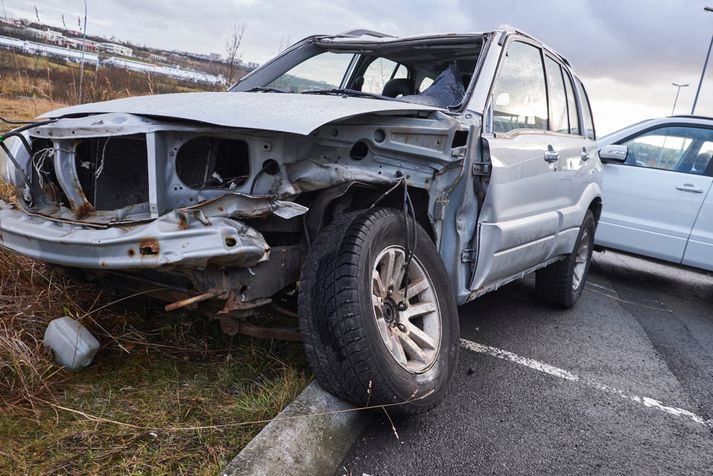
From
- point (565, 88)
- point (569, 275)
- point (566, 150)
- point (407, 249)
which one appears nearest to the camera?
point (407, 249)

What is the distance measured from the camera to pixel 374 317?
2.40 m

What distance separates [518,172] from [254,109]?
5.62 feet

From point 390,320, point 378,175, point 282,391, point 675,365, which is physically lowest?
point 675,365

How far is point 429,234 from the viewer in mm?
3090

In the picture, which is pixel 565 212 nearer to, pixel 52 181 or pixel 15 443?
pixel 52 181

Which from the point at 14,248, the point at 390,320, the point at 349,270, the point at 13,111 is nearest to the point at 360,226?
the point at 349,270

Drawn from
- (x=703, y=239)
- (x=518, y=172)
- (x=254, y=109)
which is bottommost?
(x=703, y=239)

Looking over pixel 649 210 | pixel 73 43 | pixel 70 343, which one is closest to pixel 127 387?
pixel 70 343

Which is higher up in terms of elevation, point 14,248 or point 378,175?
point 378,175

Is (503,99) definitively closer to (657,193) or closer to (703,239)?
(657,193)

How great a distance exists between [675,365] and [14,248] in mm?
4227

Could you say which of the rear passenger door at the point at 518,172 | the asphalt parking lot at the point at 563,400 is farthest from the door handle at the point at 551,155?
the asphalt parking lot at the point at 563,400

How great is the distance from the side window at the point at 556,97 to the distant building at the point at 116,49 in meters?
Result: 4.87

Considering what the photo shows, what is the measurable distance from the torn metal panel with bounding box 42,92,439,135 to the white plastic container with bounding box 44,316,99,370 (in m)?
1.01
